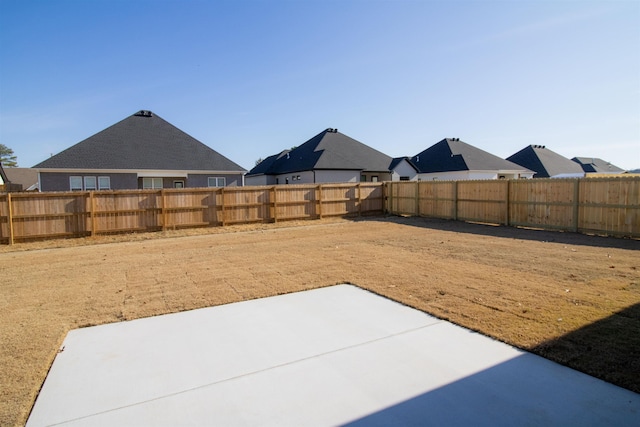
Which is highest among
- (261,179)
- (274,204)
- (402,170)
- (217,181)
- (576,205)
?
(402,170)

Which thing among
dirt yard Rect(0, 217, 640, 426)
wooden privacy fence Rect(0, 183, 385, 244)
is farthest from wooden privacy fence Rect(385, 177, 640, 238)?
wooden privacy fence Rect(0, 183, 385, 244)

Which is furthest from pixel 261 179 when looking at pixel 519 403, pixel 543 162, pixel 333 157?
pixel 519 403

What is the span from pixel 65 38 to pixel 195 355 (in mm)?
17030

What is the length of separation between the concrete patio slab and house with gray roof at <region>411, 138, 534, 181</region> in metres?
29.9

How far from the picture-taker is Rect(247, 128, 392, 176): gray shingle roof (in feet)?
98.0

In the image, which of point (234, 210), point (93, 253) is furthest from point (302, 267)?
point (234, 210)

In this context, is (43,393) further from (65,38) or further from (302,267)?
(65,38)

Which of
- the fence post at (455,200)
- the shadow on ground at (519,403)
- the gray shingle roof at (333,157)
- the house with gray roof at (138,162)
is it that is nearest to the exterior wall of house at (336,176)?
the gray shingle roof at (333,157)

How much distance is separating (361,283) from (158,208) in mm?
11463

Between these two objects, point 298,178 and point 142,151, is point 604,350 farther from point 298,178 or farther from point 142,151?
point 298,178

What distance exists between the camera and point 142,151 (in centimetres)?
2445

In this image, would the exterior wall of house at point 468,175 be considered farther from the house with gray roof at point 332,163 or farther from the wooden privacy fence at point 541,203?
the wooden privacy fence at point 541,203

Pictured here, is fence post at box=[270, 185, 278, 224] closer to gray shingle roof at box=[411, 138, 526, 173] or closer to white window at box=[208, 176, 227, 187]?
white window at box=[208, 176, 227, 187]

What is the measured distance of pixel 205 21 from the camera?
15.4 metres
